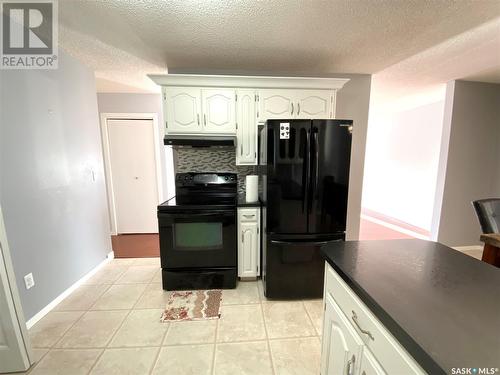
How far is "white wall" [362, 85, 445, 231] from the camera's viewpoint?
166 inches

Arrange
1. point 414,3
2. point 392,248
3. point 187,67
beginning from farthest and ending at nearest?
point 187,67
point 414,3
point 392,248

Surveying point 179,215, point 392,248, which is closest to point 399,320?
point 392,248

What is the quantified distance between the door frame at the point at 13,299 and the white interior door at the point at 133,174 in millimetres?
2597

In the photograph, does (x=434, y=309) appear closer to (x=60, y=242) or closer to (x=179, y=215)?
(x=179, y=215)

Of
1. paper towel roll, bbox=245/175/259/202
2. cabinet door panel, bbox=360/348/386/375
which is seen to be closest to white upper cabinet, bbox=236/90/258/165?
paper towel roll, bbox=245/175/259/202

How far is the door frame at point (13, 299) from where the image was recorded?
132 centimetres

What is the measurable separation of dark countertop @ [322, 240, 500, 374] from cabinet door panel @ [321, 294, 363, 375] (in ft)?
0.73

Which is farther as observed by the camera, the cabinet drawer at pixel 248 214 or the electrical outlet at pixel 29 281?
the cabinet drawer at pixel 248 214

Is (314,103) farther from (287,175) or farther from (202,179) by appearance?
(202,179)

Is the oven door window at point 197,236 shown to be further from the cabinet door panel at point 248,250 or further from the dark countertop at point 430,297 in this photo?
the dark countertop at point 430,297

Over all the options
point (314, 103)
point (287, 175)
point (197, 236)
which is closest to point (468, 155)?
point (314, 103)

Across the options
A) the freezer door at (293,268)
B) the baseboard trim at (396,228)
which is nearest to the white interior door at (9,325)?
the freezer door at (293,268)

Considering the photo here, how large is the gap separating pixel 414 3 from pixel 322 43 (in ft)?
2.33

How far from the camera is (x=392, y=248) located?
121 centimetres
